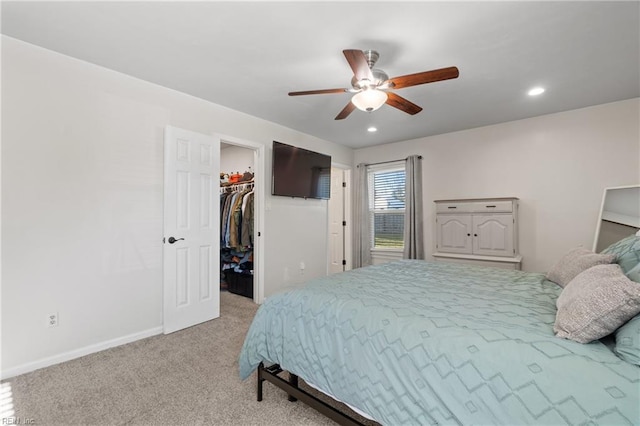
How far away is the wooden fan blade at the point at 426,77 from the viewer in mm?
1883

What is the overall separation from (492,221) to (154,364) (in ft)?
12.9

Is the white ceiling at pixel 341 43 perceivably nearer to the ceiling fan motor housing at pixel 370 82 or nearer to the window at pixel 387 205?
the ceiling fan motor housing at pixel 370 82

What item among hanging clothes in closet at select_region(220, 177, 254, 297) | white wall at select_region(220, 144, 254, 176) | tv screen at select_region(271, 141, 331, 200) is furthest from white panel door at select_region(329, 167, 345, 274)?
hanging clothes in closet at select_region(220, 177, 254, 297)

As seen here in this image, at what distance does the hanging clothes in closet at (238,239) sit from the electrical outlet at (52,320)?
2133 millimetres

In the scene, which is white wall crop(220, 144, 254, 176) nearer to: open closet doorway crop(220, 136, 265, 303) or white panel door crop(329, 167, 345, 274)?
open closet doorway crop(220, 136, 265, 303)

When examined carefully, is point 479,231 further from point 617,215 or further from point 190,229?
point 190,229

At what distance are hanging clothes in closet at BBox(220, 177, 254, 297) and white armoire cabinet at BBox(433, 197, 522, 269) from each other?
8.84ft

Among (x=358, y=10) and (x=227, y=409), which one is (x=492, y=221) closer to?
(x=358, y=10)

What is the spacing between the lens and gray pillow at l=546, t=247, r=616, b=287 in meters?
1.80

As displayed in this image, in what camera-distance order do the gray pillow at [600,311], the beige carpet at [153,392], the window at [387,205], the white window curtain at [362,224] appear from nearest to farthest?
the gray pillow at [600,311], the beige carpet at [153,392], the window at [387,205], the white window curtain at [362,224]

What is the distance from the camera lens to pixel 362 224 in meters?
5.25

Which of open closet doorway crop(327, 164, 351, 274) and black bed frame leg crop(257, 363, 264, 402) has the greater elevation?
open closet doorway crop(327, 164, 351, 274)

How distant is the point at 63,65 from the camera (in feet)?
7.69

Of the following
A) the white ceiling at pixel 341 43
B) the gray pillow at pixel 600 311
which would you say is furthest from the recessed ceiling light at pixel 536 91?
the gray pillow at pixel 600 311
